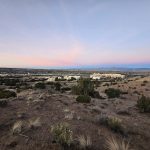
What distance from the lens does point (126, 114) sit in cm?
1658

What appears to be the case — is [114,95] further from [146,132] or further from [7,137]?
[7,137]

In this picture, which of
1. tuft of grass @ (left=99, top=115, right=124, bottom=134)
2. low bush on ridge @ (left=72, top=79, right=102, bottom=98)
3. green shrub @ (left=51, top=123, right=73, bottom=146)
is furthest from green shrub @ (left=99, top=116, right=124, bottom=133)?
low bush on ridge @ (left=72, top=79, right=102, bottom=98)

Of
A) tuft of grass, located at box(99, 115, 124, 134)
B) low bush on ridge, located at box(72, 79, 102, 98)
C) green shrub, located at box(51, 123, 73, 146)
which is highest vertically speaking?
green shrub, located at box(51, 123, 73, 146)

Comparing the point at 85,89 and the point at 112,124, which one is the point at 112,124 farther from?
the point at 85,89

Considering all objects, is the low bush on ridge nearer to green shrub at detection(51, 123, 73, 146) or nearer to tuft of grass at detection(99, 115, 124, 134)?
tuft of grass at detection(99, 115, 124, 134)

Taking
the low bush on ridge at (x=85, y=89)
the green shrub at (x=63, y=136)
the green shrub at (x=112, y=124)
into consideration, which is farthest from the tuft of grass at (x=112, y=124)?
the low bush on ridge at (x=85, y=89)

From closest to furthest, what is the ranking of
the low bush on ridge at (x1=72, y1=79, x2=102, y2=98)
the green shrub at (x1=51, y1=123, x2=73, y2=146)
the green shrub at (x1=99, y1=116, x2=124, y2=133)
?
1. the green shrub at (x1=51, y1=123, x2=73, y2=146)
2. the green shrub at (x1=99, y1=116, x2=124, y2=133)
3. the low bush on ridge at (x1=72, y1=79, x2=102, y2=98)

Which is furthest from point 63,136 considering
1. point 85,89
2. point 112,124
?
point 85,89

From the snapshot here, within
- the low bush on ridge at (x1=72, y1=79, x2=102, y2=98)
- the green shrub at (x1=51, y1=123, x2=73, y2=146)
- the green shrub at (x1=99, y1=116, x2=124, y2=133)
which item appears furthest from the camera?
the low bush on ridge at (x1=72, y1=79, x2=102, y2=98)

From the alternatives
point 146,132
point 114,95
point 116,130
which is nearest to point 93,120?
point 116,130

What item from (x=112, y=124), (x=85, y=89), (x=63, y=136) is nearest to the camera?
(x=63, y=136)

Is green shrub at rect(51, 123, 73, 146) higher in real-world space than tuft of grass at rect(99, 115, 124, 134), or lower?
higher

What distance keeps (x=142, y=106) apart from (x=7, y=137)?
12.5 metres

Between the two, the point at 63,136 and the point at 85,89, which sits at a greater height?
the point at 63,136
